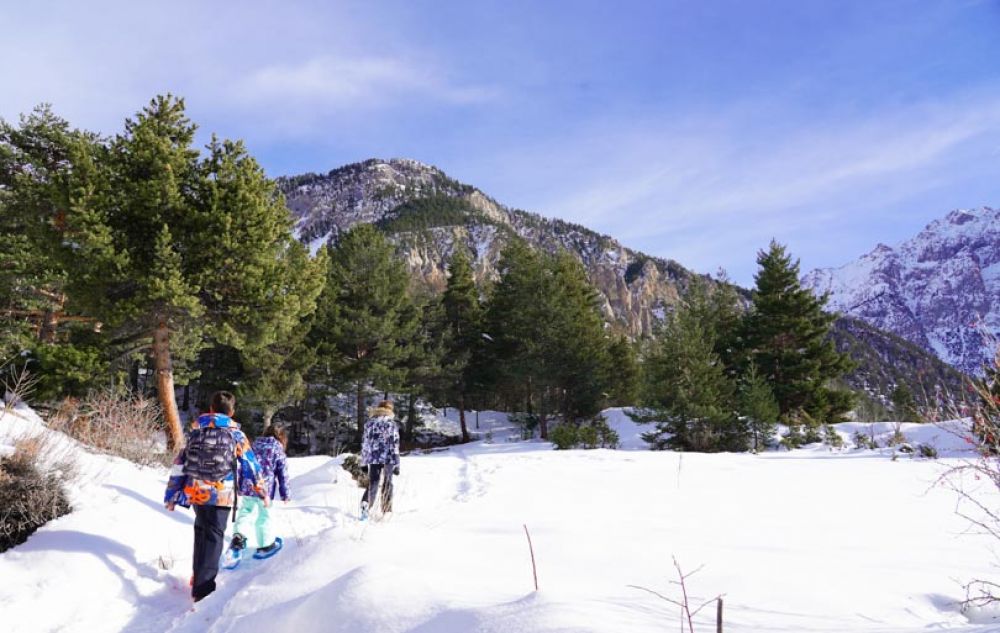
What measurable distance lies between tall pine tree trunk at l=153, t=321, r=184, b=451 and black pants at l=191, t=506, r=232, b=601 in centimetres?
961

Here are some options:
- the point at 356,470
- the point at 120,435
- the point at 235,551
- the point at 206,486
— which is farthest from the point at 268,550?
the point at 120,435

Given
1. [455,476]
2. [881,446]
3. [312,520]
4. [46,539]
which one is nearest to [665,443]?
[881,446]

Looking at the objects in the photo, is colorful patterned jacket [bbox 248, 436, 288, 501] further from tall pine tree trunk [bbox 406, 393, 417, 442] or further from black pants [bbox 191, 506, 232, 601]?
tall pine tree trunk [bbox 406, 393, 417, 442]

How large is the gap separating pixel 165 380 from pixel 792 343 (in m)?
24.6

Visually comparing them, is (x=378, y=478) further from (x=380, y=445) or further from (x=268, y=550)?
(x=268, y=550)

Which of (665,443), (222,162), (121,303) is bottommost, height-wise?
(665,443)

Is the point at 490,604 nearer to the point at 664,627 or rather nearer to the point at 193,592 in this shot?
the point at 664,627

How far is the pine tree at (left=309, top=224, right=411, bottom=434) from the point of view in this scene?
984 inches

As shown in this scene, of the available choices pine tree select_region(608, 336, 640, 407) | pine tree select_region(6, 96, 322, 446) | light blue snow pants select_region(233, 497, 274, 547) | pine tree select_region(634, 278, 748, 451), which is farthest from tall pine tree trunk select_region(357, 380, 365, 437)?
light blue snow pants select_region(233, 497, 274, 547)

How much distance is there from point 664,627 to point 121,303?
43.8ft

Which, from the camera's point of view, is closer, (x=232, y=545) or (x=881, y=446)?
(x=232, y=545)

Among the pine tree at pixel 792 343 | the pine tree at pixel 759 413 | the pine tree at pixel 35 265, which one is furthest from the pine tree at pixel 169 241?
the pine tree at pixel 792 343

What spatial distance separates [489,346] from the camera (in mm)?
31266

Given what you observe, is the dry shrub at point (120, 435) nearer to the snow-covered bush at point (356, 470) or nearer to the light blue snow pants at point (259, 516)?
the snow-covered bush at point (356, 470)
